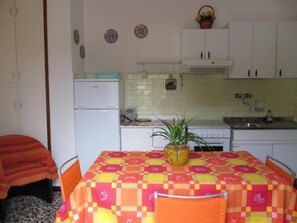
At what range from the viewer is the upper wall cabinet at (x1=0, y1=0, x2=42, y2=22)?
3.33 meters

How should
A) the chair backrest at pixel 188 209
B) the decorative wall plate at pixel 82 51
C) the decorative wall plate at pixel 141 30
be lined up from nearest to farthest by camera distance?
the chair backrest at pixel 188 209
the decorative wall plate at pixel 82 51
the decorative wall plate at pixel 141 30

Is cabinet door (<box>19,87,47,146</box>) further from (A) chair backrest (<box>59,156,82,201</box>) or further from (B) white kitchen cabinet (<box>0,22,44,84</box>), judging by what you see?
(A) chair backrest (<box>59,156,82,201</box>)

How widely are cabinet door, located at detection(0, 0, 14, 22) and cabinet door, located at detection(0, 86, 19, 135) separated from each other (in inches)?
31.9

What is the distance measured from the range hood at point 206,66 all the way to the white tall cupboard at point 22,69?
1.78 m

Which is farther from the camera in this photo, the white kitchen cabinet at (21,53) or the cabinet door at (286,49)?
the cabinet door at (286,49)

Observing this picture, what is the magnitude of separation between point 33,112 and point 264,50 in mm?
3001

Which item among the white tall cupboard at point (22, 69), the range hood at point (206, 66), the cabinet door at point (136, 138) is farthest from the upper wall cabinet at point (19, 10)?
the range hood at point (206, 66)

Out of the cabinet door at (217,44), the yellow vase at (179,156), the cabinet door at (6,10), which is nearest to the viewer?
the yellow vase at (179,156)

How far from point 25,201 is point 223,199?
8.53 ft

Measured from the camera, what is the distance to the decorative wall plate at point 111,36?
3.95 meters

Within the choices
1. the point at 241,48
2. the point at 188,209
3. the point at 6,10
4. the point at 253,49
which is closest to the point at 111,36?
the point at 6,10

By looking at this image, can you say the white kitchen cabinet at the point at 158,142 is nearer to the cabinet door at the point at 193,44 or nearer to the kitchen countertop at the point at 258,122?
the kitchen countertop at the point at 258,122

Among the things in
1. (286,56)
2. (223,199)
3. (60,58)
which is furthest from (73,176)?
(286,56)

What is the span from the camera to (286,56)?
364 cm
